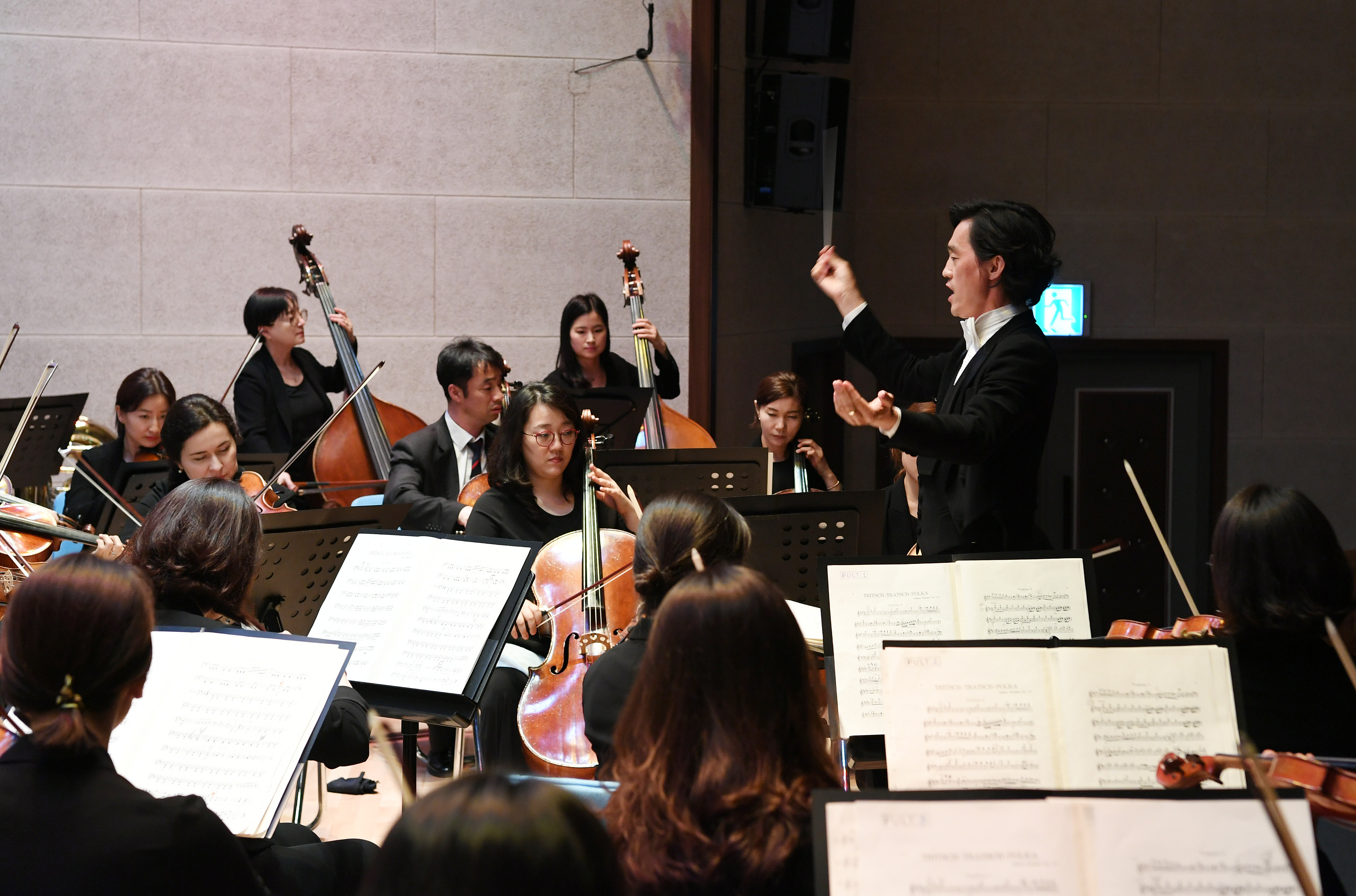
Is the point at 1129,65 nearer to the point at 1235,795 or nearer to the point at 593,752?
the point at 593,752

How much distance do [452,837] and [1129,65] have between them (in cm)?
628

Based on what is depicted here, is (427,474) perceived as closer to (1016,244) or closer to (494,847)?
(1016,244)

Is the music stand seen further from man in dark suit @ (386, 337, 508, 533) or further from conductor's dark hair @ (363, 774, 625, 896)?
conductor's dark hair @ (363, 774, 625, 896)

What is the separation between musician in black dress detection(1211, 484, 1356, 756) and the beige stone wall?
10.7 feet

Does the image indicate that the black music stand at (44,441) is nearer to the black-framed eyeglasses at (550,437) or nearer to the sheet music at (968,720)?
the black-framed eyeglasses at (550,437)

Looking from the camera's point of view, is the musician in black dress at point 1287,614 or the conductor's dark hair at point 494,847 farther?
the musician in black dress at point 1287,614

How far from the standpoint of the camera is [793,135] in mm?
5199

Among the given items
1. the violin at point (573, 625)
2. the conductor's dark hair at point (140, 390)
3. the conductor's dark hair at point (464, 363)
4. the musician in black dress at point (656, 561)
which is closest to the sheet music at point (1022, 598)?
the musician in black dress at point (656, 561)

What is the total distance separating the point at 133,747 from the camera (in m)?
1.76

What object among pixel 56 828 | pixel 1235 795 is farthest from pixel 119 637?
pixel 1235 795

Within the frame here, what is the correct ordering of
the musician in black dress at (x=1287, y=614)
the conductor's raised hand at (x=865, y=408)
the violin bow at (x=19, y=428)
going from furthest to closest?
1. the violin bow at (x=19, y=428)
2. the conductor's raised hand at (x=865, y=408)
3. the musician in black dress at (x=1287, y=614)

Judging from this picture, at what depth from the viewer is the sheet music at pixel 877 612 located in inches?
81.6

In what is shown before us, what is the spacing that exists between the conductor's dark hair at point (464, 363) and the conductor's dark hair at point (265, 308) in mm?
723

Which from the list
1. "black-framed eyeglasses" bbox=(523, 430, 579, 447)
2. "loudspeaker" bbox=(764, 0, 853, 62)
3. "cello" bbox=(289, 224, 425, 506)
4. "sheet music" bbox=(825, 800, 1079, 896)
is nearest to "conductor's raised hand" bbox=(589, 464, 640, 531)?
"black-framed eyeglasses" bbox=(523, 430, 579, 447)
